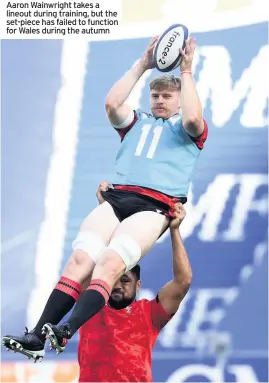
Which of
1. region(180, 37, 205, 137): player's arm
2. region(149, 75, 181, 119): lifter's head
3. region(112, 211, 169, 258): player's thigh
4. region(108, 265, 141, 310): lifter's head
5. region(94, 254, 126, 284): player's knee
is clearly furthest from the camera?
region(108, 265, 141, 310): lifter's head

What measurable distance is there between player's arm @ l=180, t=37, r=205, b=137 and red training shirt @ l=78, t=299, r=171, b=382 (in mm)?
815

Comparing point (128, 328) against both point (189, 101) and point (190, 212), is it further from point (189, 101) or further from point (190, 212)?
point (190, 212)

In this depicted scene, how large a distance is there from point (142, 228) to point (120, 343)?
0.61 metres

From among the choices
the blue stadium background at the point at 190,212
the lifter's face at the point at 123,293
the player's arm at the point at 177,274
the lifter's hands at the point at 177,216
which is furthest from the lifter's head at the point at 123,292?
the blue stadium background at the point at 190,212

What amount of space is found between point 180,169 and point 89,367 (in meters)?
0.89

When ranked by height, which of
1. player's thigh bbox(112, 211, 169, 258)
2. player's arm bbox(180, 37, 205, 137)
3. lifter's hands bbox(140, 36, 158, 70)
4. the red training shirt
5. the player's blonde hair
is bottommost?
the red training shirt

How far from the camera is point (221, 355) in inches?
179

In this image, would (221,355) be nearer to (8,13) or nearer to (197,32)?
(197,32)

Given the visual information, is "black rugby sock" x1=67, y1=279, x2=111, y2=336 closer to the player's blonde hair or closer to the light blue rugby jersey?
the light blue rugby jersey

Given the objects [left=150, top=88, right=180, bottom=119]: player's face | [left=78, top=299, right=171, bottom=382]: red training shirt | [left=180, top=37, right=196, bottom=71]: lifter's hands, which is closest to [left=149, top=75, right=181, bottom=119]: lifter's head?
[left=150, top=88, right=180, bottom=119]: player's face

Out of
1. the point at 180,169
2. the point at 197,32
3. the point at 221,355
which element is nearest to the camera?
the point at 180,169

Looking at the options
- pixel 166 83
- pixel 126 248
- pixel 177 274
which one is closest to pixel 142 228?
pixel 126 248

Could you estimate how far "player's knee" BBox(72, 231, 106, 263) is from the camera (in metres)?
3.17

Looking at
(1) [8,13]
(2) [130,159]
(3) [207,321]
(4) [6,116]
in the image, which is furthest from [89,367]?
(1) [8,13]
